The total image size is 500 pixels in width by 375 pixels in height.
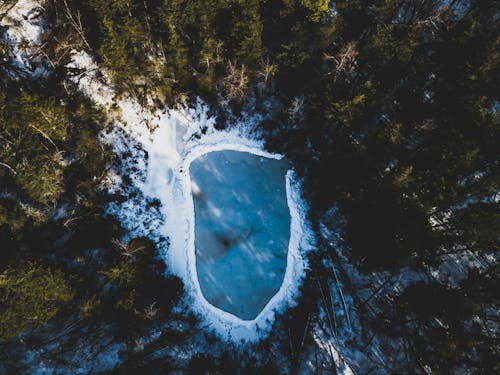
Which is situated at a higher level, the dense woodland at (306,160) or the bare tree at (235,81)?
the bare tree at (235,81)

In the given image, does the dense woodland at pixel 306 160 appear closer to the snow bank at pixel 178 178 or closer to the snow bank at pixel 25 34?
the snow bank at pixel 25 34

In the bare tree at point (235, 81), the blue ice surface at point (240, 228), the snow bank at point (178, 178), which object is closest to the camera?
the snow bank at point (178, 178)

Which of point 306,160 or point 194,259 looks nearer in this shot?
point 194,259

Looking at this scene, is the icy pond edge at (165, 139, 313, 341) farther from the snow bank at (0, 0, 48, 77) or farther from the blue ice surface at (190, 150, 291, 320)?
the snow bank at (0, 0, 48, 77)

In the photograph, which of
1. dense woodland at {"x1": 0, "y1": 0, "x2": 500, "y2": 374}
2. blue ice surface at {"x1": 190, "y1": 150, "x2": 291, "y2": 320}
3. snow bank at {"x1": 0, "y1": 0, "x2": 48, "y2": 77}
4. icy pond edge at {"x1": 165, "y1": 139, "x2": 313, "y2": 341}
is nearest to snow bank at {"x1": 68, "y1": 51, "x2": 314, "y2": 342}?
icy pond edge at {"x1": 165, "y1": 139, "x2": 313, "y2": 341}

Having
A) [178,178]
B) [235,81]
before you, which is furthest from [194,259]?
[235,81]

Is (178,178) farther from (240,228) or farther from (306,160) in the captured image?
(306,160)

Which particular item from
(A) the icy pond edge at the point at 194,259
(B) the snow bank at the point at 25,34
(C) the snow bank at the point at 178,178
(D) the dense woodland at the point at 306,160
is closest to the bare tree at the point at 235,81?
(D) the dense woodland at the point at 306,160
